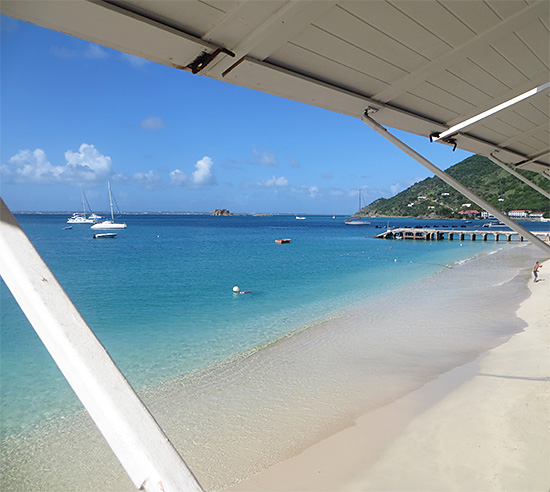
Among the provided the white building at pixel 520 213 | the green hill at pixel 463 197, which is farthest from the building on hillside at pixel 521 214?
the green hill at pixel 463 197

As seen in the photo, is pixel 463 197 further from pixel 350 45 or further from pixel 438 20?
pixel 350 45

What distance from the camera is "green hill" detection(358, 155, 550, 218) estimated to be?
74438 millimetres

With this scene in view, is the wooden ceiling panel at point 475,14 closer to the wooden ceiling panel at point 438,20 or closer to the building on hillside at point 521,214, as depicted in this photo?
the wooden ceiling panel at point 438,20

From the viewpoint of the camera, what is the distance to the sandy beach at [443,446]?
4461 millimetres

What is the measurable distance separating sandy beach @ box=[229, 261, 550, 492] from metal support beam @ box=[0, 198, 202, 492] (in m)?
4.52

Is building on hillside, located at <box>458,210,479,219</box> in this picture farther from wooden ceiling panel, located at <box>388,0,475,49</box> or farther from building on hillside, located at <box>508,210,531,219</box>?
wooden ceiling panel, located at <box>388,0,475,49</box>

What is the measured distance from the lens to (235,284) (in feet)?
71.8

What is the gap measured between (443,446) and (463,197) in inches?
3691

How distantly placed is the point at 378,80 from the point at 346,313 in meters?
12.9

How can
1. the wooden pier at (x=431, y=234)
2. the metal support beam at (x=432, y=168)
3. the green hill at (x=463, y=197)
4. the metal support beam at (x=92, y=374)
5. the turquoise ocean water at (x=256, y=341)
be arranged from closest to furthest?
the metal support beam at (x=92, y=374), the metal support beam at (x=432, y=168), the turquoise ocean water at (x=256, y=341), the wooden pier at (x=431, y=234), the green hill at (x=463, y=197)

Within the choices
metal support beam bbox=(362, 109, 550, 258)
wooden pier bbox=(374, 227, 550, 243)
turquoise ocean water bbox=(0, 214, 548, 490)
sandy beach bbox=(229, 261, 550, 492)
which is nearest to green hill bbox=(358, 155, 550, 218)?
wooden pier bbox=(374, 227, 550, 243)

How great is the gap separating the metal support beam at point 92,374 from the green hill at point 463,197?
126 ft

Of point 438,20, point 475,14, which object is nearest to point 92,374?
point 438,20

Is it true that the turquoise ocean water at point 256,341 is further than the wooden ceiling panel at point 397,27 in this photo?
Yes
